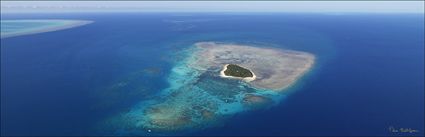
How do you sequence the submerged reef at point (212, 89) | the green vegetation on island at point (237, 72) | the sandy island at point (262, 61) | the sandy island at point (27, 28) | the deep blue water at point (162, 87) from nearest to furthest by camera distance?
the deep blue water at point (162, 87) → the submerged reef at point (212, 89) → the sandy island at point (262, 61) → the green vegetation on island at point (237, 72) → the sandy island at point (27, 28)

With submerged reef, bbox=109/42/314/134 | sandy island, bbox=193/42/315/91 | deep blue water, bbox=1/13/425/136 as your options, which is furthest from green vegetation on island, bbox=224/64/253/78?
deep blue water, bbox=1/13/425/136

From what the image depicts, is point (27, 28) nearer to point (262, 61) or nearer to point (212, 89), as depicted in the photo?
point (262, 61)

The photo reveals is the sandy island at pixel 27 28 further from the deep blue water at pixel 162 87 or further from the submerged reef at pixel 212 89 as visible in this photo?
the submerged reef at pixel 212 89

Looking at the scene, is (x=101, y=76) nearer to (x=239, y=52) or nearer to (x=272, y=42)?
(x=239, y=52)

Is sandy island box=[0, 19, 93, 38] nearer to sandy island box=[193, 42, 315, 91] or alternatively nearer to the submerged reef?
sandy island box=[193, 42, 315, 91]

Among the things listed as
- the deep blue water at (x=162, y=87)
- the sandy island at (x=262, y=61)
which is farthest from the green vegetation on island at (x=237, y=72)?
the deep blue water at (x=162, y=87)

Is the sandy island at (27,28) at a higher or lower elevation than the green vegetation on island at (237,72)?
higher

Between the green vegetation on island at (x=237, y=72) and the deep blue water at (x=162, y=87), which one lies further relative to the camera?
the green vegetation on island at (x=237, y=72)

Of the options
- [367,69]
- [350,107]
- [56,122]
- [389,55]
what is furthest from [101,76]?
[389,55]
